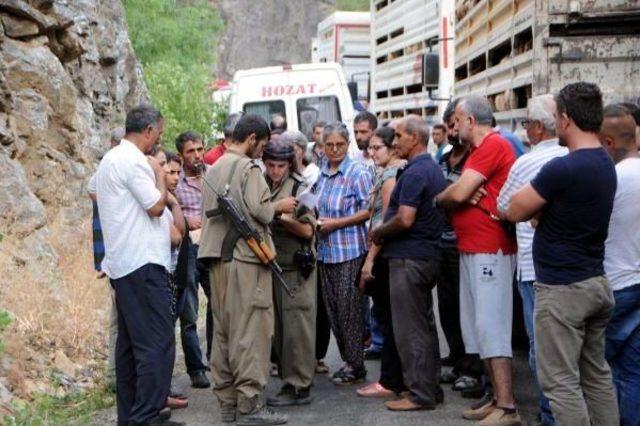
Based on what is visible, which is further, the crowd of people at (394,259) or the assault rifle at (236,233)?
the assault rifle at (236,233)

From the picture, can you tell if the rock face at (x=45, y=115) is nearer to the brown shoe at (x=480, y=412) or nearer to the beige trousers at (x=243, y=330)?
the beige trousers at (x=243, y=330)

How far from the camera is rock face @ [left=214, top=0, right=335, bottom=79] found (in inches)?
2099

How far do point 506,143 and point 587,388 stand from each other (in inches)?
71.7

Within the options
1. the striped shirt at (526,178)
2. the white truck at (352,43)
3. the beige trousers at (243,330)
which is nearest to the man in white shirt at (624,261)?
the striped shirt at (526,178)

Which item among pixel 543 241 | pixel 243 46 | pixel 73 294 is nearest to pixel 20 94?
pixel 73 294

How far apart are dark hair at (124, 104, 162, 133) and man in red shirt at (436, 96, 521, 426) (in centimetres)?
187

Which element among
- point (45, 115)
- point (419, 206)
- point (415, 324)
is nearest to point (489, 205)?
point (419, 206)

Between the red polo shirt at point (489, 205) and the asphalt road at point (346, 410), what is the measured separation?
1182 millimetres

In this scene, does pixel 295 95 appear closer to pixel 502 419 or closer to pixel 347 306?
pixel 347 306

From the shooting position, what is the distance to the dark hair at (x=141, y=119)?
21.9ft

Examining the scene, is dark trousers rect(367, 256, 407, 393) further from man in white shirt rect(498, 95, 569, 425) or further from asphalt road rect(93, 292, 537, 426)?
man in white shirt rect(498, 95, 569, 425)

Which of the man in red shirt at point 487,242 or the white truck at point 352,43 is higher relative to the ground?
the white truck at point 352,43

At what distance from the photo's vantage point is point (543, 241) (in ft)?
18.1

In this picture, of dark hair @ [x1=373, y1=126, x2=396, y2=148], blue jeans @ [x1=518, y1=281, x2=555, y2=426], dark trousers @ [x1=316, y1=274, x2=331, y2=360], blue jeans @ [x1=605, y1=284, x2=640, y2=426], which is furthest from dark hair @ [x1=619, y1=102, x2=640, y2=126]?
dark trousers @ [x1=316, y1=274, x2=331, y2=360]
